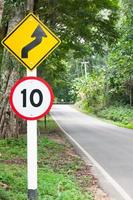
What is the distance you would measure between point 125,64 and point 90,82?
22741 millimetres

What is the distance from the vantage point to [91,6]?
2572cm

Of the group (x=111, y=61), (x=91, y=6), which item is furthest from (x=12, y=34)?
(x=111, y=61)

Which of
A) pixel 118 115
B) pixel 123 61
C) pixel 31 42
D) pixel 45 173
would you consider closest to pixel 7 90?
pixel 45 173

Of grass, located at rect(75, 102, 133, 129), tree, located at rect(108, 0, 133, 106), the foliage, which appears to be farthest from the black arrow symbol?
the foliage

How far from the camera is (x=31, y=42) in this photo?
24.0 feet

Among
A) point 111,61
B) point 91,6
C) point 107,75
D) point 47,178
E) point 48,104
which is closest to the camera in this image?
point 48,104

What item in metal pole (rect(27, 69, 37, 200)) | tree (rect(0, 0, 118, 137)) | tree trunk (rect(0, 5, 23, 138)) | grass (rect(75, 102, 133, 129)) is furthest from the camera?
grass (rect(75, 102, 133, 129))

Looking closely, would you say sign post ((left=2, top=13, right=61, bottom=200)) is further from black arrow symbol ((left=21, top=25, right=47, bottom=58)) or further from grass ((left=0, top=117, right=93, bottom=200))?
grass ((left=0, top=117, right=93, bottom=200))

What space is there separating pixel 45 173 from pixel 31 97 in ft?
15.5

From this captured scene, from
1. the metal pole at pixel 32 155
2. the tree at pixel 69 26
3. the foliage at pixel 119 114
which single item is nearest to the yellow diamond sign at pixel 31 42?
the metal pole at pixel 32 155

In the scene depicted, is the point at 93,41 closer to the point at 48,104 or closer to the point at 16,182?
the point at 16,182

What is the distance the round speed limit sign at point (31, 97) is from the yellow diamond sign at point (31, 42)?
325mm

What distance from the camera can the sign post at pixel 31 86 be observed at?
698cm

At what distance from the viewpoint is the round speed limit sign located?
6969mm
